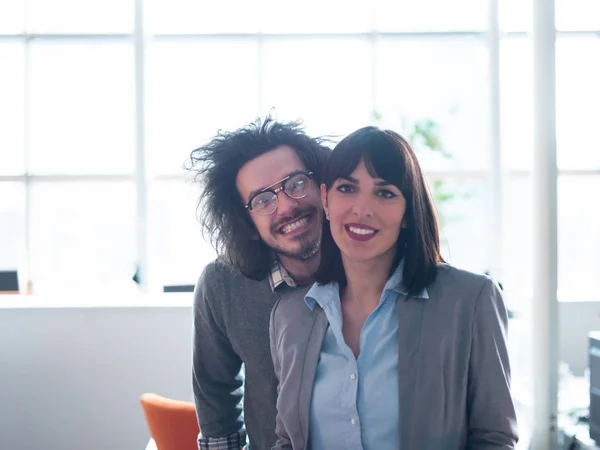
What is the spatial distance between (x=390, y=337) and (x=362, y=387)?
0.13 m

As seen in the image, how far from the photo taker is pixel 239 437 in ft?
6.35

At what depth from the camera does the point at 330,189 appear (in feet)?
4.70

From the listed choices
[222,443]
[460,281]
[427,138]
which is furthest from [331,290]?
[427,138]

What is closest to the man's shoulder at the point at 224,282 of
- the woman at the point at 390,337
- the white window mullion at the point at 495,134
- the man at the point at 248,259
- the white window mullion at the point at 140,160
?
the man at the point at 248,259

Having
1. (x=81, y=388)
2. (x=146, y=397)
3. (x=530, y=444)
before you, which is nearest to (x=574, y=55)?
(x=530, y=444)

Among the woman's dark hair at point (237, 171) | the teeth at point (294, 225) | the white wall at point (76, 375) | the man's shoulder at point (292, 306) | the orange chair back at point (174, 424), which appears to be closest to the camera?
the man's shoulder at point (292, 306)

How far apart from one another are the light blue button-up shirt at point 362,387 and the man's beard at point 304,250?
0.32 m

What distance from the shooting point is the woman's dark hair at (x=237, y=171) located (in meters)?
1.81

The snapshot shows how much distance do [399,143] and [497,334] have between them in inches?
18.7

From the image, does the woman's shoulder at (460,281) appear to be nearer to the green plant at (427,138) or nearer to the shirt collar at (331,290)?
the shirt collar at (331,290)

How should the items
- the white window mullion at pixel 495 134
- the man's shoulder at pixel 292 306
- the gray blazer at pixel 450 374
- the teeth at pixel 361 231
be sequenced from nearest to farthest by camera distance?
1. the gray blazer at pixel 450 374
2. the teeth at pixel 361 231
3. the man's shoulder at pixel 292 306
4. the white window mullion at pixel 495 134

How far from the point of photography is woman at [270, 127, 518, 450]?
128 centimetres

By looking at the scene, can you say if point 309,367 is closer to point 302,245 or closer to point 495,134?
point 302,245

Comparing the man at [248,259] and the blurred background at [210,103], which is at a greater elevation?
the blurred background at [210,103]
